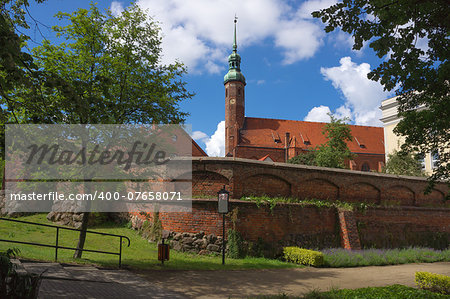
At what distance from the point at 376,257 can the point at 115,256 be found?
1077cm

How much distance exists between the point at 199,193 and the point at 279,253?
4327 mm

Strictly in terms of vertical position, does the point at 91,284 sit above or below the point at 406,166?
below

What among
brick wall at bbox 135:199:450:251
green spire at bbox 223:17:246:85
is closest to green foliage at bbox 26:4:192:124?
brick wall at bbox 135:199:450:251

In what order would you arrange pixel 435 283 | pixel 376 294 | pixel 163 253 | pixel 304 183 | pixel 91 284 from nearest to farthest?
1. pixel 376 294
2. pixel 91 284
3. pixel 435 283
4. pixel 163 253
5. pixel 304 183

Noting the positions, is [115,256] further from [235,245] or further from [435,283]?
[435,283]

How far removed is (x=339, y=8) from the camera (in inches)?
→ 302

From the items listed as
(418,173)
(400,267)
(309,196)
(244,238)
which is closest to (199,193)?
(244,238)

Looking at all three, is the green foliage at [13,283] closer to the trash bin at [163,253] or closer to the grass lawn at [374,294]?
the grass lawn at [374,294]

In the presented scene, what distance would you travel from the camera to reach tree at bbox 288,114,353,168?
37094 millimetres

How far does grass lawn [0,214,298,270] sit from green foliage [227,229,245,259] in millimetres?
377

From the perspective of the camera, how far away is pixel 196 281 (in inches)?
377

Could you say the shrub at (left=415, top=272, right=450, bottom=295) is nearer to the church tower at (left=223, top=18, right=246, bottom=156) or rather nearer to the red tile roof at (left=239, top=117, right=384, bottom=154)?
the red tile roof at (left=239, top=117, right=384, bottom=154)

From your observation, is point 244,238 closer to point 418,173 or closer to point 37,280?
point 37,280

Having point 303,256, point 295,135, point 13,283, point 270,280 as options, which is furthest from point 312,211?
point 295,135
